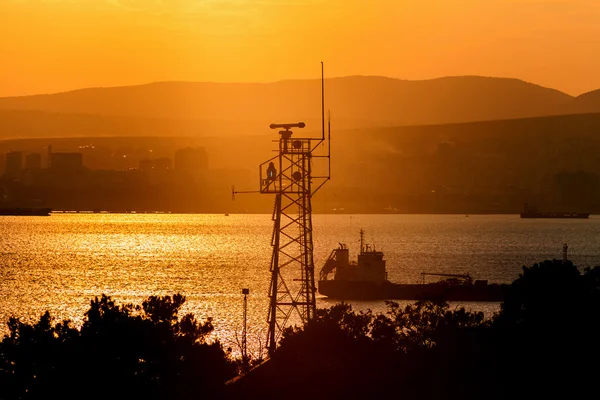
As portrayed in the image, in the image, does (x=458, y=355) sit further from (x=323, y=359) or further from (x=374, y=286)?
(x=374, y=286)

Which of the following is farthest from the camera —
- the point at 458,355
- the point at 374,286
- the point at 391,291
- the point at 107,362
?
the point at 391,291

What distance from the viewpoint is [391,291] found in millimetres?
98625

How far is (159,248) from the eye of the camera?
188750 mm

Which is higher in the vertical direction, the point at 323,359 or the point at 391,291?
the point at 391,291

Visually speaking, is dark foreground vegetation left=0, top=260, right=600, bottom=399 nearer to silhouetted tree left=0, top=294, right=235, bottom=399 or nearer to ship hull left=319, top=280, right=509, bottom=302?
silhouetted tree left=0, top=294, right=235, bottom=399

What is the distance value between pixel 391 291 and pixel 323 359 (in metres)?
62.6

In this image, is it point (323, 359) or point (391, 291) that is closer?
point (323, 359)

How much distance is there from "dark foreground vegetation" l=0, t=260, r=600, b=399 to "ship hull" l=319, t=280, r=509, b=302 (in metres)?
53.6

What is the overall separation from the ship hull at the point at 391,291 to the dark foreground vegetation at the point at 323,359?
176 feet

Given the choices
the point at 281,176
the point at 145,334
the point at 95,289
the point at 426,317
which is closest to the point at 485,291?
the point at 95,289

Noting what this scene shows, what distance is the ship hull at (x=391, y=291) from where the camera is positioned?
320 ft

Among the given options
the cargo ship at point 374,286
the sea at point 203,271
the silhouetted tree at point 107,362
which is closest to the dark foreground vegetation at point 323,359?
the silhouetted tree at point 107,362

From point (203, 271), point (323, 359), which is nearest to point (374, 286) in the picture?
point (203, 271)

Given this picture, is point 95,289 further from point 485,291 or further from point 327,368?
point 327,368
